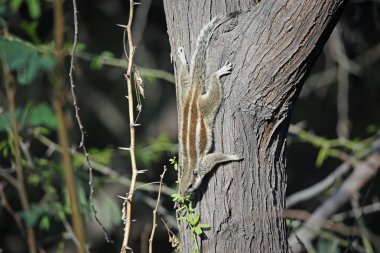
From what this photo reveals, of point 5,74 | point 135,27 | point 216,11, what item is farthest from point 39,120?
point 135,27

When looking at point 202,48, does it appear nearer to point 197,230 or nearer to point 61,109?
point 197,230

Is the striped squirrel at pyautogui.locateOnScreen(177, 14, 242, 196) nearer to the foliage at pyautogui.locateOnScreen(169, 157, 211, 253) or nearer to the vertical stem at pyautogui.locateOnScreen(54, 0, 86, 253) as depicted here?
the foliage at pyautogui.locateOnScreen(169, 157, 211, 253)

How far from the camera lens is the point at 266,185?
94.3 inches

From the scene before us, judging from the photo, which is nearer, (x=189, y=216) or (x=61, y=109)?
(x=61, y=109)

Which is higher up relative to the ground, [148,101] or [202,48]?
[202,48]

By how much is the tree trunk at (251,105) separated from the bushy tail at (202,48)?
0.09ft

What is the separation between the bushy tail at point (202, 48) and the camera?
91.7 inches

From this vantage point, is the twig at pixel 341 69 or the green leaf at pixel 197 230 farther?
the twig at pixel 341 69

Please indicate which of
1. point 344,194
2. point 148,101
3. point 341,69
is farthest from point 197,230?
point 148,101

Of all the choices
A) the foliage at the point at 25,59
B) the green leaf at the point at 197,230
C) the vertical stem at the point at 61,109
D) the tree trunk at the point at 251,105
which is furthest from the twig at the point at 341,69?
the vertical stem at the point at 61,109

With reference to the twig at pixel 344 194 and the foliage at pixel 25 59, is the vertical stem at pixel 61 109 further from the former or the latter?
the foliage at pixel 25 59

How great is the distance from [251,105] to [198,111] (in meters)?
0.38

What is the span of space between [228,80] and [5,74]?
91 cm

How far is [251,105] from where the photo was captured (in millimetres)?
2299
